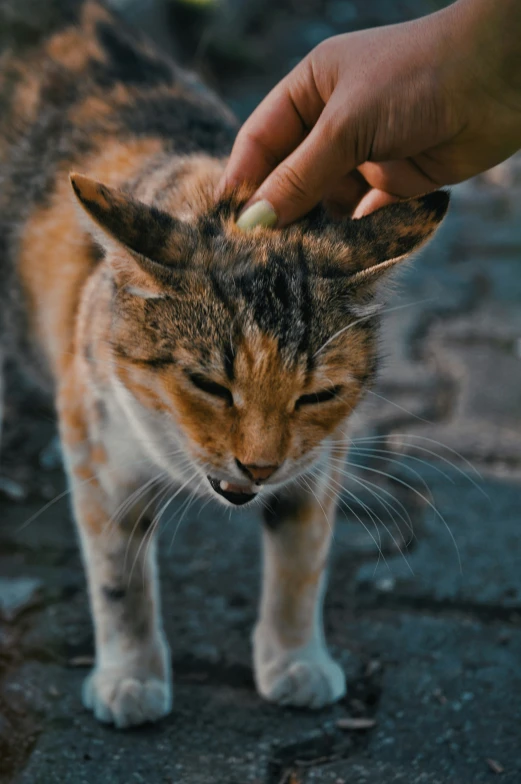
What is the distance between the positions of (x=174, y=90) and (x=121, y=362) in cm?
111

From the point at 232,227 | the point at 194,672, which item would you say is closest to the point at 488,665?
the point at 194,672

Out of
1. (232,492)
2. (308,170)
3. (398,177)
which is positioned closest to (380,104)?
(308,170)

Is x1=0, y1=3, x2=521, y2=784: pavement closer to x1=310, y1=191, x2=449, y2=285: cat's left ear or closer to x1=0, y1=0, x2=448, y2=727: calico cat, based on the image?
x1=0, y1=0, x2=448, y2=727: calico cat

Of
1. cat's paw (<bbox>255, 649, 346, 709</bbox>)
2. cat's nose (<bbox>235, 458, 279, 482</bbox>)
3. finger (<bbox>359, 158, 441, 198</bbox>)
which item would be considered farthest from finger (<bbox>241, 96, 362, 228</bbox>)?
cat's paw (<bbox>255, 649, 346, 709</bbox>)

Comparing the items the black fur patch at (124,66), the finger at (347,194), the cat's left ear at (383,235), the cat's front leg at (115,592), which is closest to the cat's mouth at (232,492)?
the cat's front leg at (115,592)

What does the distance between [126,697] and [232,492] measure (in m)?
0.56

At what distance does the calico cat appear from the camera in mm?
1495

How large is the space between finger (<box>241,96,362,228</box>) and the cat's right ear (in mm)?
142

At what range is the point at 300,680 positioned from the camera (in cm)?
192

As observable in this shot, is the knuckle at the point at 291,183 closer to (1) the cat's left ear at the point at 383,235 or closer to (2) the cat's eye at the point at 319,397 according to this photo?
(1) the cat's left ear at the point at 383,235

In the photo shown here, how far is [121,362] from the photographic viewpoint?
5.47ft

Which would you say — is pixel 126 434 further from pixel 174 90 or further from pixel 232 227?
pixel 174 90

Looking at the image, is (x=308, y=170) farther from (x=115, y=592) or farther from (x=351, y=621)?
(x=351, y=621)

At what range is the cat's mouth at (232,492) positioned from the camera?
1.59 metres
